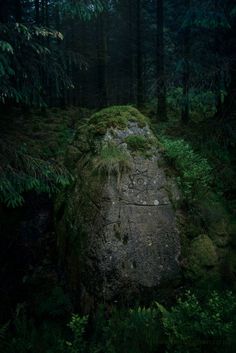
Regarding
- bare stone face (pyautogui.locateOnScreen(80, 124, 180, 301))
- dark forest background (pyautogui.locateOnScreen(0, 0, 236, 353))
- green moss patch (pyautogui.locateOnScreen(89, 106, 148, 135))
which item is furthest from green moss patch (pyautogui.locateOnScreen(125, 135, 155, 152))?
dark forest background (pyautogui.locateOnScreen(0, 0, 236, 353))

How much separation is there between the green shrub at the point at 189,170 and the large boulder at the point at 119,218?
326 mm

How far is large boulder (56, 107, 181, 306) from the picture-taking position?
5902 mm

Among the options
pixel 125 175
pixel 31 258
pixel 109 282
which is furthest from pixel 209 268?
pixel 31 258

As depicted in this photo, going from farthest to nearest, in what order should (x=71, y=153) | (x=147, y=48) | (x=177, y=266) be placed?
(x=147, y=48) → (x=71, y=153) → (x=177, y=266)

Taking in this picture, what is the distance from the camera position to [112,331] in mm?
4973

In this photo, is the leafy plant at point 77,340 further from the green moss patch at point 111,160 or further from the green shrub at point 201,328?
the green moss patch at point 111,160

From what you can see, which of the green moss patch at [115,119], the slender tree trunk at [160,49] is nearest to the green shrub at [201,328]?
the green moss patch at [115,119]

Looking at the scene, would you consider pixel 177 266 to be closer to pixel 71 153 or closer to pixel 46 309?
pixel 46 309

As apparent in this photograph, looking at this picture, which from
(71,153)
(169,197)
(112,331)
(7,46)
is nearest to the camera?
(7,46)

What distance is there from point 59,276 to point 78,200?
5.51 ft

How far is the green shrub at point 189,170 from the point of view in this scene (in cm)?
701

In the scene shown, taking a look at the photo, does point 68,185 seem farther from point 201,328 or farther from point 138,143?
point 201,328

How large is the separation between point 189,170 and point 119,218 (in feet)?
7.67

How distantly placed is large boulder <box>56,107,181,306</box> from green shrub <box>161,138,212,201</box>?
0.33m
